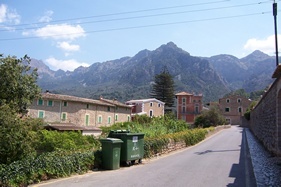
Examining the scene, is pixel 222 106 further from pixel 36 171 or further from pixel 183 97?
pixel 36 171

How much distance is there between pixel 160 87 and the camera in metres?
88.5

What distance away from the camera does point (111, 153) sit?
465 inches

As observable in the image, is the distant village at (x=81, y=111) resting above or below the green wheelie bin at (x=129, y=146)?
above

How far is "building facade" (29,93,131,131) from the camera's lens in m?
45.9

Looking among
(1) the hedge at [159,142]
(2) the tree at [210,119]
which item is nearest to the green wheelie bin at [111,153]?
(1) the hedge at [159,142]

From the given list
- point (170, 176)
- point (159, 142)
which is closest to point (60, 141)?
point (159, 142)

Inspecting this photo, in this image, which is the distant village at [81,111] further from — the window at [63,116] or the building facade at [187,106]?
the building facade at [187,106]

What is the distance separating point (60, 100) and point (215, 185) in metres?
41.7

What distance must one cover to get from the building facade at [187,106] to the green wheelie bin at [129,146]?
253ft

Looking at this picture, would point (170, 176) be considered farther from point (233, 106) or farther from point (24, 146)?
point (233, 106)

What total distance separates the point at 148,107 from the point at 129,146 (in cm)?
6512

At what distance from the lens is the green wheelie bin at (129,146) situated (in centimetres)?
1268

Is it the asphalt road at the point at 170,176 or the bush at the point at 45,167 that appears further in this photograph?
the asphalt road at the point at 170,176

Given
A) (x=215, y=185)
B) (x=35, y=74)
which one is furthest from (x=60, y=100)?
(x=215, y=185)
